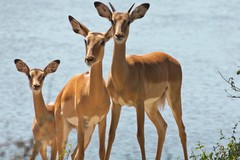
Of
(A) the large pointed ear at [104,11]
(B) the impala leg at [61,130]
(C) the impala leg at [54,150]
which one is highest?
(A) the large pointed ear at [104,11]

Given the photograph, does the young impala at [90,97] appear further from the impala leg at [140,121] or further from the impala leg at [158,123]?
the impala leg at [158,123]

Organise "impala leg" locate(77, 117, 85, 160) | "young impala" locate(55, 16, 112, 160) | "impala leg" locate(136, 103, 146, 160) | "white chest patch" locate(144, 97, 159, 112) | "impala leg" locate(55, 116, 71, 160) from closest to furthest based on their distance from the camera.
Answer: "young impala" locate(55, 16, 112, 160) → "impala leg" locate(77, 117, 85, 160) → "impala leg" locate(136, 103, 146, 160) → "impala leg" locate(55, 116, 71, 160) → "white chest patch" locate(144, 97, 159, 112)

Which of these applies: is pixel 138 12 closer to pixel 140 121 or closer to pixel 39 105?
pixel 140 121

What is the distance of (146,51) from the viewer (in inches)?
763

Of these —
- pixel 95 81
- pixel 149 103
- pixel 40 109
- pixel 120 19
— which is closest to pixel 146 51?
pixel 149 103

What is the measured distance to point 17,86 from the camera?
16984 mm

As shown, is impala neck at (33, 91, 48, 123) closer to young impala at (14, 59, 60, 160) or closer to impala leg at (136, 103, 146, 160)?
young impala at (14, 59, 60, 160)

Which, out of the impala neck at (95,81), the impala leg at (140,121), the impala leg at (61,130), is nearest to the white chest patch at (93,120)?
the impala neck at (95,81)

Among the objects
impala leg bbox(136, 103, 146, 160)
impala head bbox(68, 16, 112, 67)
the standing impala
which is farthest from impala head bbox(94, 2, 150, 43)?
impala leg bbox(136, 103, 146, 160)

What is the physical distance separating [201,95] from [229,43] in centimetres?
443

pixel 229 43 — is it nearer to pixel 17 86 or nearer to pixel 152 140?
pixel 17 86

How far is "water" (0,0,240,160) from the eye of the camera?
14.4 m

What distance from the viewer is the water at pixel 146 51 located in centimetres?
1436

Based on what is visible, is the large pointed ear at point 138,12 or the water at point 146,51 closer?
the large pointed ear at point 138,12
